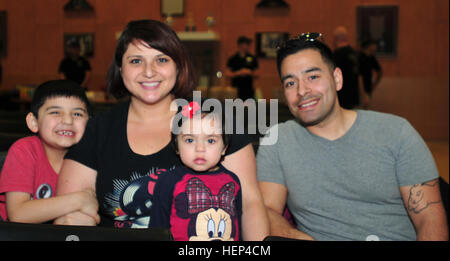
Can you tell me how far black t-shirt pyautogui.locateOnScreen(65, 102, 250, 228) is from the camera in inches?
59.2

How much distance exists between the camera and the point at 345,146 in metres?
1.68

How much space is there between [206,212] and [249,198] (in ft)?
0.68

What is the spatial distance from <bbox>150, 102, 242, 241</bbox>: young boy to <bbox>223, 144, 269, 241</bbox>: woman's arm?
0.03 m

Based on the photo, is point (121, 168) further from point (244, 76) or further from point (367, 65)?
point (367, 65)

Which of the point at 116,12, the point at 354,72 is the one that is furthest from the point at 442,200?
the point at 116,12

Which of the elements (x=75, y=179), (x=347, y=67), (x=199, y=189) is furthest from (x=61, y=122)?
(x=347, y=67)

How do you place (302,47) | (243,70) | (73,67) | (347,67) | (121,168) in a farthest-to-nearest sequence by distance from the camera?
(243,70)
(73,67)
(347,67)
(302,47)
(121,168)

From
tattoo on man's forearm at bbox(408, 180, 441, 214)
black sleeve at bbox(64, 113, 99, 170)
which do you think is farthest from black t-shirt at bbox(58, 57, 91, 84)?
tattoo on man's forearm at bbox(408, 180, 441, 214)

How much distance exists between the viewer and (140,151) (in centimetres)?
154

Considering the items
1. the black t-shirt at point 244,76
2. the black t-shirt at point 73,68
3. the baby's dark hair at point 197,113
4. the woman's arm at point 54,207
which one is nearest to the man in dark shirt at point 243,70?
the black t-shirt at point 244,76

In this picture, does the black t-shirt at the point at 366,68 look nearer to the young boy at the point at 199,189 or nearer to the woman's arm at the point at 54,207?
the young boy at the point at 199,189

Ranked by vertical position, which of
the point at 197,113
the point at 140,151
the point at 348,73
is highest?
the point at 348,73

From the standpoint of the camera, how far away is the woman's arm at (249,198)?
59.8 inches
